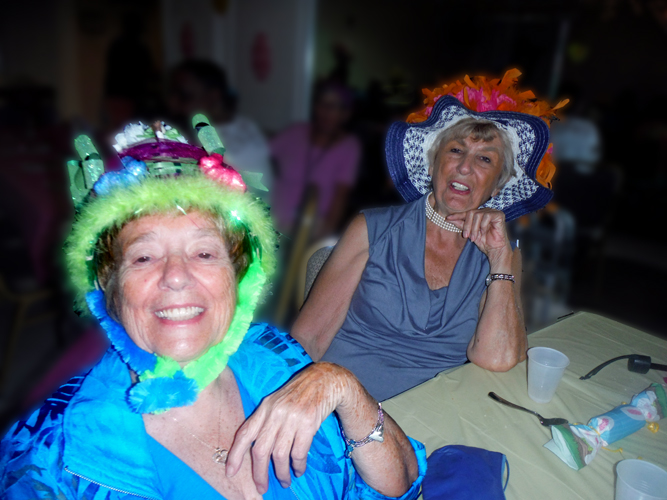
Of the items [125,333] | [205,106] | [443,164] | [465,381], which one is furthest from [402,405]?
[205,106]

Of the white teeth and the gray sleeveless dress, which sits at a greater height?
the white teeth

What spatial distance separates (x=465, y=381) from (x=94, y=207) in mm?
1250

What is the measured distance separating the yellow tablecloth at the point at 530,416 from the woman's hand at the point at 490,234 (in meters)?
0.37

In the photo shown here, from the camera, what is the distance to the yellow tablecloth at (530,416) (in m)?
1.18

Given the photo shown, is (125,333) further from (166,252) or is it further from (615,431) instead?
(615,431)

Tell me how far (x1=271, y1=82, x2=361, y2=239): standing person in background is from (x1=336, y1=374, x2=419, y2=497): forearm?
2.83 meters

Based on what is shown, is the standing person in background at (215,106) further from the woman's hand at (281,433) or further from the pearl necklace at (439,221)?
the woman's hand at (281,433)

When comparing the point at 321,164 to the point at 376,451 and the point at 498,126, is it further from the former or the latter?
the point at 376,451

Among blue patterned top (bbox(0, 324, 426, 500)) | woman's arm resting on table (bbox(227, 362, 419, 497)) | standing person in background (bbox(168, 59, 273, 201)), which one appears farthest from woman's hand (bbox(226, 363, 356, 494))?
standing person in background (bbox(168, 59, 273, 201))

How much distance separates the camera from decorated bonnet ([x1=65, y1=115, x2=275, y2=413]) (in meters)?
1.05

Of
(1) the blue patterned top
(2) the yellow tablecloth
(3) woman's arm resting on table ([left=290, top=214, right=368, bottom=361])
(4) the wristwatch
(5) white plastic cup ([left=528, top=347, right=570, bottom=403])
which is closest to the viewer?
(1) the blue patterned top

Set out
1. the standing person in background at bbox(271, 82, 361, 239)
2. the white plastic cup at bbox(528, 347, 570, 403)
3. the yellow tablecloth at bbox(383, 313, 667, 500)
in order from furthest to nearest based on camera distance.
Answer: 1. the standing person in background at bbox(271, 82, 361, 239)
2. the white plastic cup at bbox(528, 347, 570, 403)
3. the yellow tablecloth at bbox(383, 313, 667, 500)

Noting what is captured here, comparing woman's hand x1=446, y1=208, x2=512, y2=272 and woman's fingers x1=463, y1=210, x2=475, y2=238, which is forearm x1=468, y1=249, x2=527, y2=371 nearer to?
woman's hand x1=446, y1=208, x2=512, y2=272

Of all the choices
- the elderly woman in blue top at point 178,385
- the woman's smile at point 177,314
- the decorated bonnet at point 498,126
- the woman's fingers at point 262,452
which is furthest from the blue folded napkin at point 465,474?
the decorated bonnet at point 498,126
